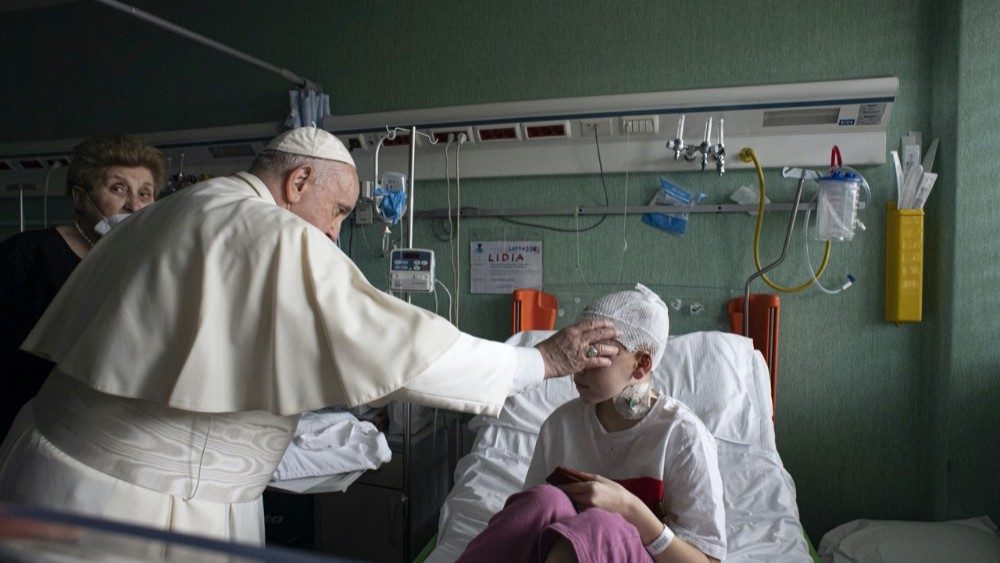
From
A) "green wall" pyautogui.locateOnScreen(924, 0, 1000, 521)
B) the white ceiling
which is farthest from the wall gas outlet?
the white ceiling

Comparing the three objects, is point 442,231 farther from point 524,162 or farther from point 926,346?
point 926,346

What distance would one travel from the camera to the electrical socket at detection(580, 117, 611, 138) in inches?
118

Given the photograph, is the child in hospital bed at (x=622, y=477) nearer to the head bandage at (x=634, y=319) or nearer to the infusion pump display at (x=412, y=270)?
the head bandage at (x=634, y=319)

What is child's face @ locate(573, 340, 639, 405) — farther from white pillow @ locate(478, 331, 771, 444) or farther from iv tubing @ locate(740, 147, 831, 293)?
iv tubing @ locate(740, 147, 831, 293)

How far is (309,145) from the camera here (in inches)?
58.9

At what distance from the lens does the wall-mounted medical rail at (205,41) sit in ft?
7.80

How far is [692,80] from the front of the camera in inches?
118

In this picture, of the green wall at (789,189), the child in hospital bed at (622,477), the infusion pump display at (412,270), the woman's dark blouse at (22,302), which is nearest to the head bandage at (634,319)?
the child in hospital bed at (622,477)

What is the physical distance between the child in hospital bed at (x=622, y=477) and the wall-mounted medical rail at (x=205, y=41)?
205 centimetres

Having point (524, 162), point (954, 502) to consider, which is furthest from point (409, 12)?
point (954, 502)

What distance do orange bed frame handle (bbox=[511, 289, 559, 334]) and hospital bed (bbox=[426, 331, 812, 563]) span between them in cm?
25

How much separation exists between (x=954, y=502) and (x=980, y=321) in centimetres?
74

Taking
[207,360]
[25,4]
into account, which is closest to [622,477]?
[207,360]

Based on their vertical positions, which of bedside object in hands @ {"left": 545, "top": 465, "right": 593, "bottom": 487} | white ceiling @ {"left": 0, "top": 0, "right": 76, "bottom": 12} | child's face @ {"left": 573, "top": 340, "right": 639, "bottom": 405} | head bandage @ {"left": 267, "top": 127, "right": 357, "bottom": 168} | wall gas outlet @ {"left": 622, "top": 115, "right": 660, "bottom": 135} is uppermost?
white ceiling @ {"left": 0, "top": 0, "right": 76, "bottom": 12}
